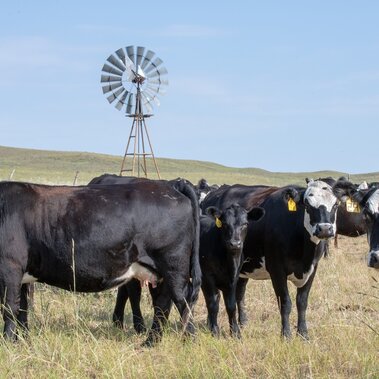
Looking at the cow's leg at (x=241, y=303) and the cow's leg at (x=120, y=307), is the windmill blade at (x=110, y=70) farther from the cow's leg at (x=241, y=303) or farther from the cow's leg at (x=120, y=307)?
the cow's leg at (x=120, y=307)

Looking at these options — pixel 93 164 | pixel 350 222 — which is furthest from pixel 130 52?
pixel 93 164

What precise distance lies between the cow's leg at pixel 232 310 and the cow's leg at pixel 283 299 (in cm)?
51

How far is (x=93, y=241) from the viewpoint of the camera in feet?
22.9

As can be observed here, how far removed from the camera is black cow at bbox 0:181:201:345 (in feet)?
22.6

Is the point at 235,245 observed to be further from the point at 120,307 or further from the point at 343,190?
the point at 120,307

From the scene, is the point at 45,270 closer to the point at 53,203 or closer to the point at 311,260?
the point at 53,203

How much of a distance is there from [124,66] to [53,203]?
993 inches

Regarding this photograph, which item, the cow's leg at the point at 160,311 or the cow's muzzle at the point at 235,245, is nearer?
the cow's leg at the point at 160,311

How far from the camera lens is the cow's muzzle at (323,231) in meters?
7.41

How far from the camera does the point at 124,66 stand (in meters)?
31.6

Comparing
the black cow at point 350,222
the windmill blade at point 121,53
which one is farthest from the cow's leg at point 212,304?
the windmill blade at point 121,53

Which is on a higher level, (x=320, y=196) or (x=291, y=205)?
(x=320, y=196)

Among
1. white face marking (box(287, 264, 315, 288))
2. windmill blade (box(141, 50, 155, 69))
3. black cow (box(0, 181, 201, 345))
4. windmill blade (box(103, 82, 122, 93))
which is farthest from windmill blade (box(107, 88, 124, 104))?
black cow (box(0, 181, 201, 345))

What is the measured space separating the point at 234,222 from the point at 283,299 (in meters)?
1.06
